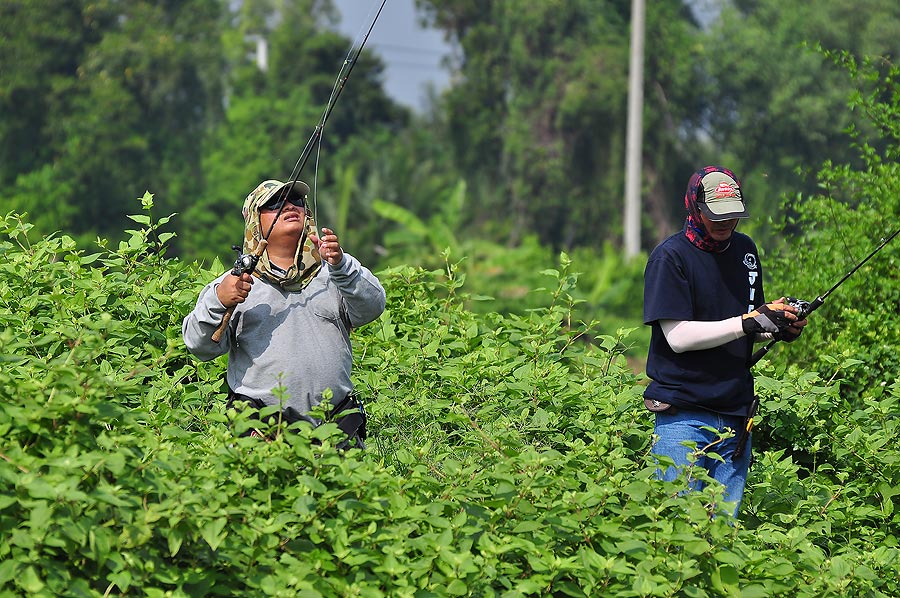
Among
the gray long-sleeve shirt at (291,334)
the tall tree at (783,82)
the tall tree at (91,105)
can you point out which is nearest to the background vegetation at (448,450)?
the gray long-sleeve shirt at (291,334)

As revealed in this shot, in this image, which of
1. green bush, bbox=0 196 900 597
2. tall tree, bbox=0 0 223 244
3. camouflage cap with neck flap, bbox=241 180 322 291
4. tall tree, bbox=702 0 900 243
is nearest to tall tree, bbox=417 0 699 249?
tall tree, bbox=702 0 900 243

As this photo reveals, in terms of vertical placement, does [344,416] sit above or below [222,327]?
below

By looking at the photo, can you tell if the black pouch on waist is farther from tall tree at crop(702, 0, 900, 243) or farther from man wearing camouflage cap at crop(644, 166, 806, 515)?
tall tree at crop(702, 0, 900, 243)

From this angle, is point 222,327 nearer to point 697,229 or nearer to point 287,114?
point 697,229

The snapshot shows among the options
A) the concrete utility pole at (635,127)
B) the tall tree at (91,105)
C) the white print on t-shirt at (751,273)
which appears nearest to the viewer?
the white print on t-shirt at (751,273)

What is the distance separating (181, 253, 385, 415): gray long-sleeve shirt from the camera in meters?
4.23

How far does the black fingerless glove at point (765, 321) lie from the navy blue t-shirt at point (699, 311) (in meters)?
0.17

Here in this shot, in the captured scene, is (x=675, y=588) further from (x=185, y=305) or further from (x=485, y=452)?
(x=185, y=305)

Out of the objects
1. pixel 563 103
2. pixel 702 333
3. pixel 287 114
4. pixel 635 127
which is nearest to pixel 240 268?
pixel 702 333

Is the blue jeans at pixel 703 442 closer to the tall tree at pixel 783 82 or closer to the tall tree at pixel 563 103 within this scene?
the tall tree at pixel 563 103

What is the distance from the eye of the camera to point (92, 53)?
130 ft

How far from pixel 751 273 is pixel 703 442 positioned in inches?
23.0

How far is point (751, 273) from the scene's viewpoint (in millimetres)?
4527

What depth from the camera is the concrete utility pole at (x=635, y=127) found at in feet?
97.4
